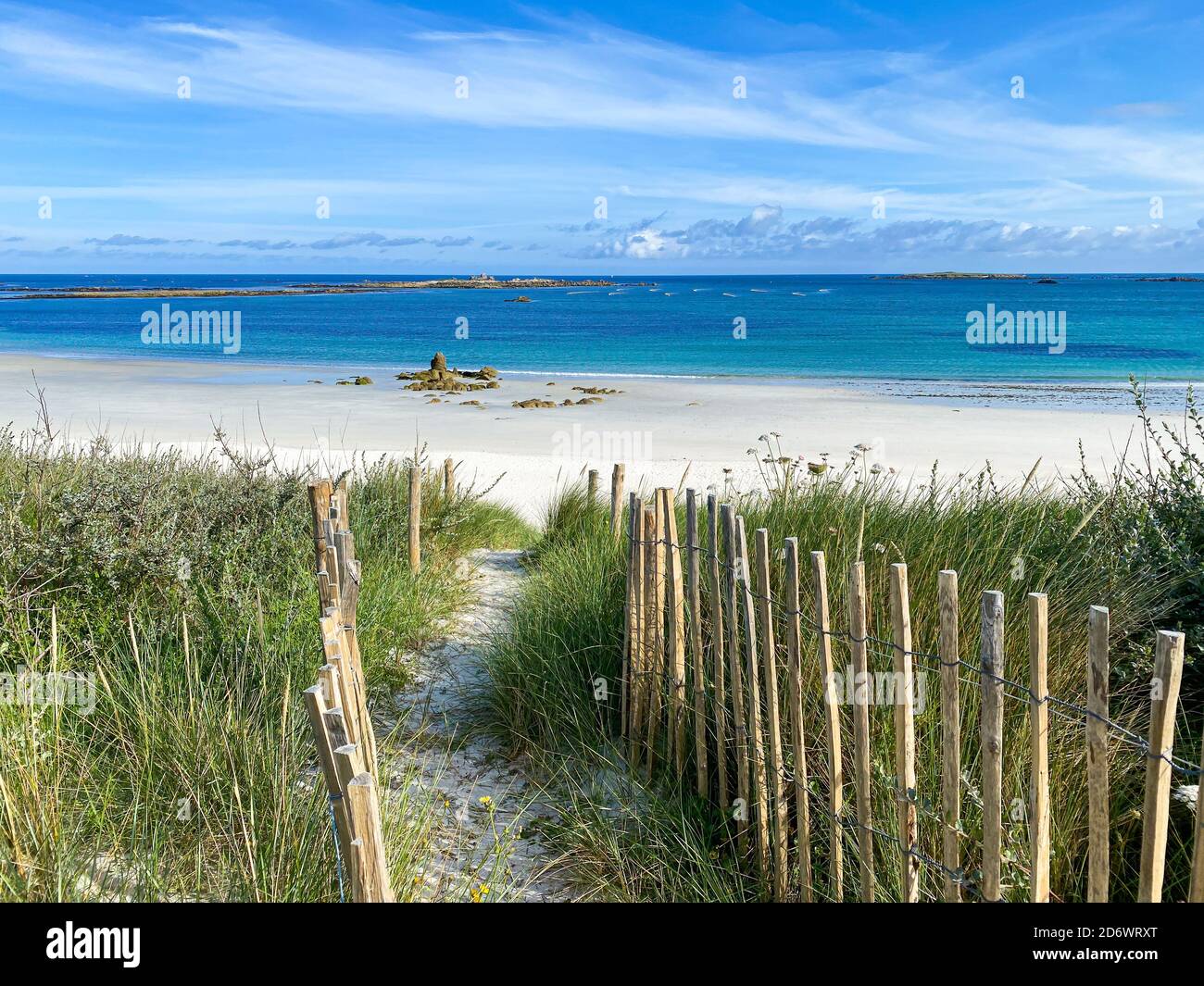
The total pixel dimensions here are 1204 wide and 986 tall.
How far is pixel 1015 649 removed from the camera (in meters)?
3.67

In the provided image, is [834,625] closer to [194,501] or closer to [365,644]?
[365,644]

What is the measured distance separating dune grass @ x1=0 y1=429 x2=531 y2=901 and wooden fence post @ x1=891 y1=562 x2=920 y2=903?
5.34 feet

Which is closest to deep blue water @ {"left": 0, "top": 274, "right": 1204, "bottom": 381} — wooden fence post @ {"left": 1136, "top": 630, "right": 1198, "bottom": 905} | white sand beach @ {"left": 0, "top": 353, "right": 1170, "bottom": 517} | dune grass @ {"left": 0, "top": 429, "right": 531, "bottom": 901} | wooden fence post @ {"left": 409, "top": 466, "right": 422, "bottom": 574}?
white sand beach @ {"left": 0, "top": 353, "right": 1170, "bottom": 517}

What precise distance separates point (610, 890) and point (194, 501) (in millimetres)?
3780

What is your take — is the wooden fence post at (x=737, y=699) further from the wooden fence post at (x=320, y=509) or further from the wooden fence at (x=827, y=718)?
the wooden fence post at (x=320, y=509)

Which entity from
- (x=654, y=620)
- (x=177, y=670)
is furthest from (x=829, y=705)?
(x=177, y=670)

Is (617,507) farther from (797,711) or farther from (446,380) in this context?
(446,380)

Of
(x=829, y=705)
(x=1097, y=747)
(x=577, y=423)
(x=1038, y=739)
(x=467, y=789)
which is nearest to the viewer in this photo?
(x=1097, y=747)

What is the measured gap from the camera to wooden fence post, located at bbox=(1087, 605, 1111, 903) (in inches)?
79.6

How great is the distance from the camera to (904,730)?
259cm

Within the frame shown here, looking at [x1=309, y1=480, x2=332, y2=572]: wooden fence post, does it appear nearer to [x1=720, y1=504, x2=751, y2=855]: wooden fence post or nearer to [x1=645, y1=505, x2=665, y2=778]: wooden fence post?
[x1=645, y1=505, x2=665, y2=778]: wooden fence post

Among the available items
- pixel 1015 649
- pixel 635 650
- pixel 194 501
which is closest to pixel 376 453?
pixel 194 501

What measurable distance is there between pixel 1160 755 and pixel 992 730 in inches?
16.3

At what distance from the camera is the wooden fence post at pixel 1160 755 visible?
74.3 inches
